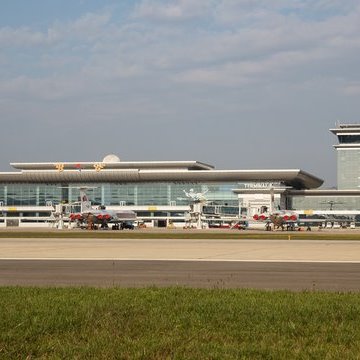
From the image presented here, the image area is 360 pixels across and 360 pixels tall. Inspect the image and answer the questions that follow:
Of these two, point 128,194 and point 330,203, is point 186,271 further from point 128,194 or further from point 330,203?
point 128,194

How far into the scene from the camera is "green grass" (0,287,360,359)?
408 inches

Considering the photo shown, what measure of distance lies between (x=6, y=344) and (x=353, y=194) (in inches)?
6667

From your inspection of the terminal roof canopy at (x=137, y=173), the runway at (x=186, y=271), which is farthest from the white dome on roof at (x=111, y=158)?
the runway at (x=186, y=271)

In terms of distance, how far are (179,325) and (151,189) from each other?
538 feet

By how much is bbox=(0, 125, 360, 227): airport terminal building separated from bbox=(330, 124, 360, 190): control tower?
55.9 ft

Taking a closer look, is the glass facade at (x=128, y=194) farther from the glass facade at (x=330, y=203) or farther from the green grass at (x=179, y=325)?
the green grass at (x=179, y=325)

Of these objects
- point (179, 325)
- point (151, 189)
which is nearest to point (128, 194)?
point (151, 189)

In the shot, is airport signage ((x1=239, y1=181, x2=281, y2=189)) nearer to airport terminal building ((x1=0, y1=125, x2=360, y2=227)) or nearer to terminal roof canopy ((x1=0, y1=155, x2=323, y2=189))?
airport terminal building ((x1=0, y1=125, x2=360, y2=227))

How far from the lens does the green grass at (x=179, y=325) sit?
1035 centimetres

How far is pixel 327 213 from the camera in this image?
538 feet

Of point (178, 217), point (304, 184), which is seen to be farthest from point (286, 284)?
point (304, 184)

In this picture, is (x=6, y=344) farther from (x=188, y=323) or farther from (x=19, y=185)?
(x=19, y=185)

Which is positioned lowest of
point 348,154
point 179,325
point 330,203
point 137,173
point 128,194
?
point 179,325

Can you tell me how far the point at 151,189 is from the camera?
577ft
